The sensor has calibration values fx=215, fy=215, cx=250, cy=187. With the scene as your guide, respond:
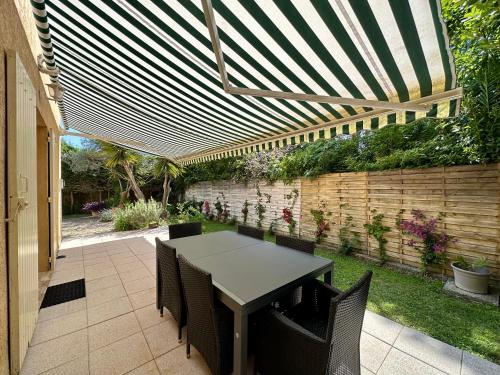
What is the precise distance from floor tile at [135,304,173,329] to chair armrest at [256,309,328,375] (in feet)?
5.71

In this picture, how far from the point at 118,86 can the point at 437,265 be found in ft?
22.1

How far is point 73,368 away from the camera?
7.41 feet

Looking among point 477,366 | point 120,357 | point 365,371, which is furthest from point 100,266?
point 477,366

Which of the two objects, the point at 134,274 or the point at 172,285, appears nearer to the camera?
the point at 172,285

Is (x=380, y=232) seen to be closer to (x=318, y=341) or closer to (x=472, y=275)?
(x=472, y=275)

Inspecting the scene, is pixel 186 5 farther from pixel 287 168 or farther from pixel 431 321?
pixel 287 168

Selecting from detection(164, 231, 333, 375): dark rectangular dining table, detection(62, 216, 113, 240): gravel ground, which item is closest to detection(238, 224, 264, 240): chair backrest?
detection(164, 231, 333, 375): dark rectangular dining table

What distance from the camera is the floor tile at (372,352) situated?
90.8 inches

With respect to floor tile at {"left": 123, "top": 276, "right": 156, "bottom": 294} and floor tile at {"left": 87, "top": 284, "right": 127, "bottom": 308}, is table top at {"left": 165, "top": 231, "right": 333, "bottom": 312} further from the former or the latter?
floor tile at {"left": 87, "top": 284, "right": 127, "bottom": 308}

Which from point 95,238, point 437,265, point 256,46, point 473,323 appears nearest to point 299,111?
point 256,46

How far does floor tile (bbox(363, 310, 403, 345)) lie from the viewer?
270 centimetres

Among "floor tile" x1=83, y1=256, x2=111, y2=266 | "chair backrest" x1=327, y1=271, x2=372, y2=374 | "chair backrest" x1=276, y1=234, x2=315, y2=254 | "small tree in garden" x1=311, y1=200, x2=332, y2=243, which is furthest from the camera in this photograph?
"small tree in garden" x1=311, y1=200, x2=332, y2=243

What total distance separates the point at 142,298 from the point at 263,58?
404cm

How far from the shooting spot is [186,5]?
1.79m
